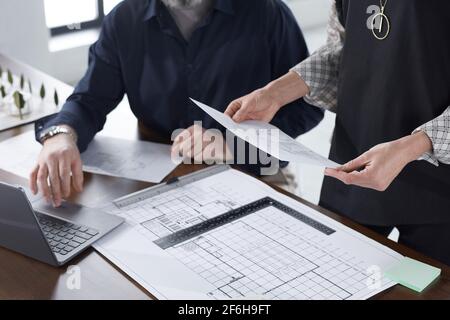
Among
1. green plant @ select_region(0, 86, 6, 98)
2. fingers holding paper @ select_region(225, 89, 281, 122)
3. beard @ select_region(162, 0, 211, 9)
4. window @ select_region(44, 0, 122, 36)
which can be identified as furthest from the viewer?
window @ select_region(44, 0, 122, 36)

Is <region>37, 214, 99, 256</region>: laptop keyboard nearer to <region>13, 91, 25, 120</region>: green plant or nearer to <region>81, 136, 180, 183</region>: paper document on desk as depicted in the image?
<region>81, 136, 180, 183</region>: paper document on desk

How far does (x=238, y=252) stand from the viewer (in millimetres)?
1265

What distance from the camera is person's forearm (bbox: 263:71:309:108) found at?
5.14 feet

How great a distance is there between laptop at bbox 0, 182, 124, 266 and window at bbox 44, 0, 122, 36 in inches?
81.7

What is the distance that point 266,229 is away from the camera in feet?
4.43

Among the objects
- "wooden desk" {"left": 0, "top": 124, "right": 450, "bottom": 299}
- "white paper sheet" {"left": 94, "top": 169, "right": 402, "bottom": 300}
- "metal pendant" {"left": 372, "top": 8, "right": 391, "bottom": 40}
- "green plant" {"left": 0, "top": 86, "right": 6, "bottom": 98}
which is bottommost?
"wooden desk" {"left": 0, "top": 124, "right": 450, "bottom": 299}

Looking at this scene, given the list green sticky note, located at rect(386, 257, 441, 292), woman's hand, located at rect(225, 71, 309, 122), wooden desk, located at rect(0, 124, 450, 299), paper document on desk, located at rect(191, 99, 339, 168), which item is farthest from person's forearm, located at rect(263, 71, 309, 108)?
green sticky note, located at rect(386, 257, 441, 292)

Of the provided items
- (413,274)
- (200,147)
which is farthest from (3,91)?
(413,274)

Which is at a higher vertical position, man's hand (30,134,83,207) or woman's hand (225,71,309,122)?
woman's hand (225,71,309,122)

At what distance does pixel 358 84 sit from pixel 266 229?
45cm

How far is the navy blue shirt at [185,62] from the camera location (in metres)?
1.83

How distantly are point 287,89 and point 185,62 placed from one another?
0.40 metres

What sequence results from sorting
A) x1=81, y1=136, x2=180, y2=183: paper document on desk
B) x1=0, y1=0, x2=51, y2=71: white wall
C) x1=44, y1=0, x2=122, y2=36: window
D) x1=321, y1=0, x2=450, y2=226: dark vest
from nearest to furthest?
x1=321, y1=0, x2=450, y2=226: dark vest
x1=81, y1=136, x2=180, y2=183: paper document on desk
x1=0, y1=0, x2=51, y2=71: white wall
x1=44, y1=0, x2=122, y2=36: window

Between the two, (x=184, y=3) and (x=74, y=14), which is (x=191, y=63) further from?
(x=74, y=14)
